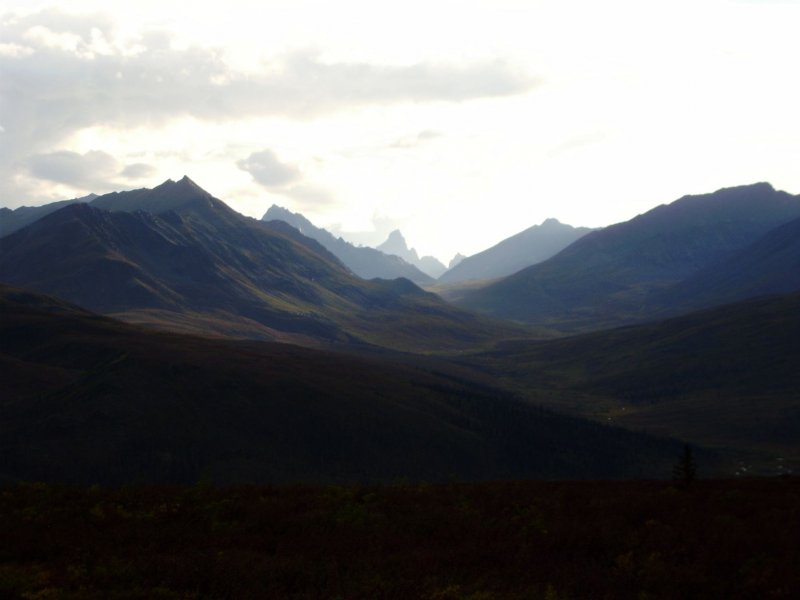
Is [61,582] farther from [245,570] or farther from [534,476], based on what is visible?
[534,476]

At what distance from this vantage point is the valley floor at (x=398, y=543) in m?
20.2

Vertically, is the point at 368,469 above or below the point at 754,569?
below

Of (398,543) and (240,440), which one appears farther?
(240,440)

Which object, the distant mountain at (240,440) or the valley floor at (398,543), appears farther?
the distant mountain at (240,440)

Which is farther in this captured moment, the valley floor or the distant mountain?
the distant mountain

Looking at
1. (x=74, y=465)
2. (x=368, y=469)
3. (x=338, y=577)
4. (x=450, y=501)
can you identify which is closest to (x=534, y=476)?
(x=368, y=469)

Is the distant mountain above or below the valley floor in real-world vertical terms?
below

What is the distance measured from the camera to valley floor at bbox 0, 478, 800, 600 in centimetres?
2020

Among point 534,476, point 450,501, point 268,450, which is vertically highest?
point 450,501

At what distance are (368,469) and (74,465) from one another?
208 feet

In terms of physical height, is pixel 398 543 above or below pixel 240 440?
above

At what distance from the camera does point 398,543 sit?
81.0 ft

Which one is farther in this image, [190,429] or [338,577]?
[190,429]

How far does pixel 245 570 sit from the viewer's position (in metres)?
20.6
